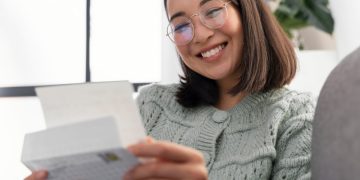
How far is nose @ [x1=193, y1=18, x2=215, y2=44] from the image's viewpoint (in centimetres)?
102

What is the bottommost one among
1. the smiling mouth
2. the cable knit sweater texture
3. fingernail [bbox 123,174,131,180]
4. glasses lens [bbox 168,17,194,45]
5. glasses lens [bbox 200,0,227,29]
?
the cable knit sweater texture

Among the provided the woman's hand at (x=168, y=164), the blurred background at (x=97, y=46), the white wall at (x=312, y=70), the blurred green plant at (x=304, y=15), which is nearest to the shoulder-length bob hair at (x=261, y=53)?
the woman's hand at (x=168, y=164)

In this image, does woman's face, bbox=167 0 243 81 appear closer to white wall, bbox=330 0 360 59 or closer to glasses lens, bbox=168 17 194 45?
glasses lens, bbox=168 17 194 45

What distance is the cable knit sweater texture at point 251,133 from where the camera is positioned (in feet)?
2.98

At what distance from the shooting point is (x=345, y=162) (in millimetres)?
631

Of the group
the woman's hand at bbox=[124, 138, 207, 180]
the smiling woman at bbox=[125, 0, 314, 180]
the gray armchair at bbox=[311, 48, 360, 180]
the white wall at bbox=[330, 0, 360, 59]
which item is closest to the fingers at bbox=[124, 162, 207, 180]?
the woman's hand at bbox=[124, 138, 207, 180]

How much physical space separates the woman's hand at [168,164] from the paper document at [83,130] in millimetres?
15

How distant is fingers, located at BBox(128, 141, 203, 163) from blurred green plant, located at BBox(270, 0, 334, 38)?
2037 mm

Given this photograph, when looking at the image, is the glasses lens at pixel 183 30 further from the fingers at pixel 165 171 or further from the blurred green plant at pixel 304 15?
the blurred green plant at pixel 304 15

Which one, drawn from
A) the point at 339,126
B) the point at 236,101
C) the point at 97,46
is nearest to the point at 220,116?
the point at 236,101

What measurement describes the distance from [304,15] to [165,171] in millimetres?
2213

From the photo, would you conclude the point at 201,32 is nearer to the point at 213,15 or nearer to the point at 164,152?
the point at 213,15

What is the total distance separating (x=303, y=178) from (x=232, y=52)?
1.12 ft

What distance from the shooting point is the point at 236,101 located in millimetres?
1097
